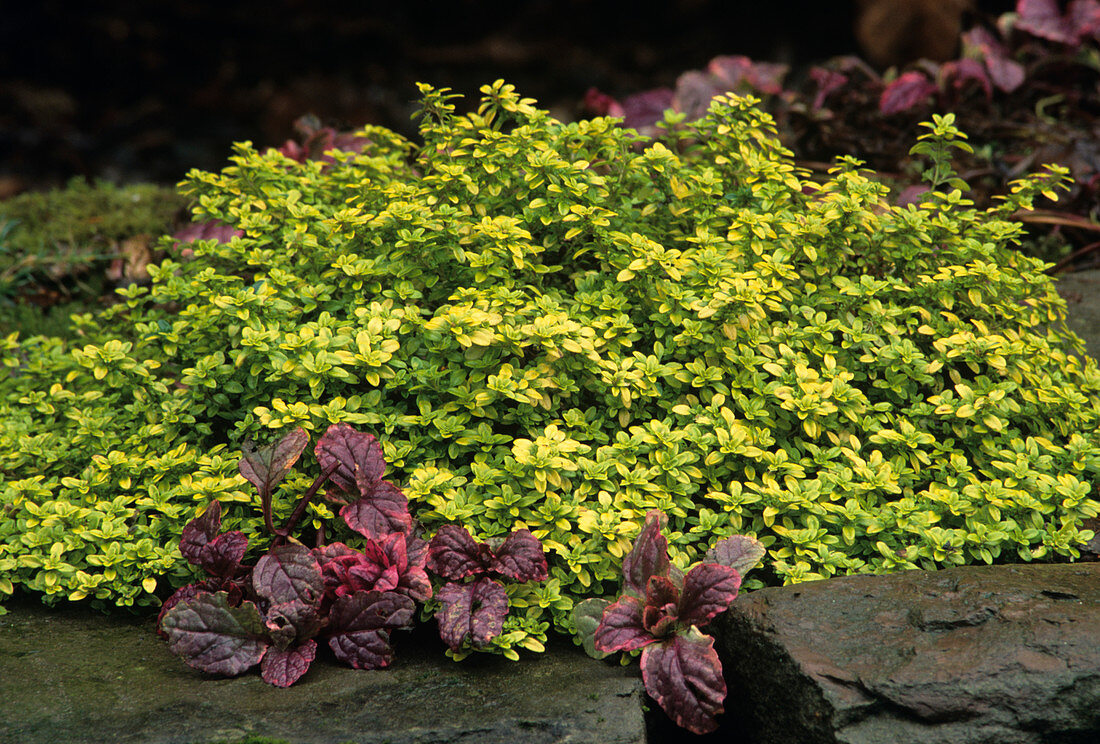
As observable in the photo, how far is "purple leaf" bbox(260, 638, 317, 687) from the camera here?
6.48 feet

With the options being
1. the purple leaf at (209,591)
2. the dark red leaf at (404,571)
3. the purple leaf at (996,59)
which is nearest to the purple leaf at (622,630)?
the dark red leaf at (404,571)

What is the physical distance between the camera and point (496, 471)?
223 cm

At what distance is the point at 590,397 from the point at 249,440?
981 mm

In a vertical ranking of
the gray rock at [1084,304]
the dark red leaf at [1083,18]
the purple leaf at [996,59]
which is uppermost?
the dark red leaf at [1083,18]

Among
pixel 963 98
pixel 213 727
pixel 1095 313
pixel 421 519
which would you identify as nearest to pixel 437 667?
pixel 421 519

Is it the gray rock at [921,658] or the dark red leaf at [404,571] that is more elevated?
the dark red leaf at [404,571]

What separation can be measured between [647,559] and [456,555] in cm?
46

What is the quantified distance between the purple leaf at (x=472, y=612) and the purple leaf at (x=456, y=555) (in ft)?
0.11

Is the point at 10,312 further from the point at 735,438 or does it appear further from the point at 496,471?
the point at 735,438

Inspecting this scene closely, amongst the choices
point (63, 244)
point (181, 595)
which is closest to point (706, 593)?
point (181, 595)

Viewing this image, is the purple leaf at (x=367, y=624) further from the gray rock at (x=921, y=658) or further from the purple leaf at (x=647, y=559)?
the gray rock at (x=921, y=658)

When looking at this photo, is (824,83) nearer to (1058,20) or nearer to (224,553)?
(1058,20)

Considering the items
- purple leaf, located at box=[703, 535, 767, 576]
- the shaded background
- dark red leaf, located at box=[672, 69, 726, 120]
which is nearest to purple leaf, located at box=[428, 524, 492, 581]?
purple leaf, located at box=[703, 535, 767, 576]

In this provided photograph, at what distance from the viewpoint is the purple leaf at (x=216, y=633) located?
2.00 m
